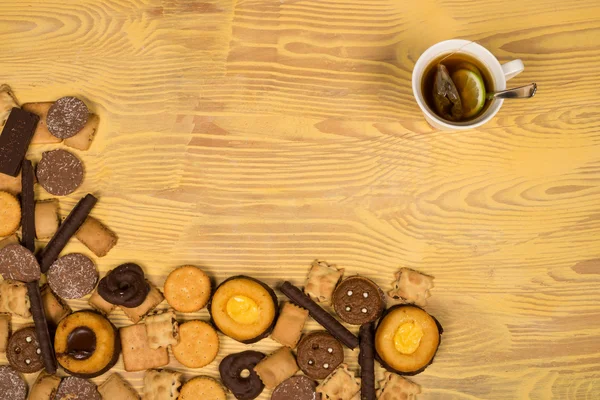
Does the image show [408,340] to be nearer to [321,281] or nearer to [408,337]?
[408,337]

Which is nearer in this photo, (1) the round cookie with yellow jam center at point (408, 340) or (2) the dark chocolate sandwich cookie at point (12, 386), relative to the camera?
(1) the round cookie with yellow jam center at point (408, 340)

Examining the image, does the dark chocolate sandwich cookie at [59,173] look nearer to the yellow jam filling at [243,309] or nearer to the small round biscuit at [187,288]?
the small round biscuit at [187,288]

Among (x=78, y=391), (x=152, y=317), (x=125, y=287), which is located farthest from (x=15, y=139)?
(x=78, y=391)

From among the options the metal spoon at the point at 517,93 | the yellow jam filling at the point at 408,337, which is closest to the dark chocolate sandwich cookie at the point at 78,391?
the yellow jam filling at the point at 408,337

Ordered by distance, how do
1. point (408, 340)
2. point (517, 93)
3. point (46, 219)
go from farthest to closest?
point (46, 219)
point (408, 340)
point (517, 93)

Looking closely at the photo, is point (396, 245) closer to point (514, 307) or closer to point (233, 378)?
point (514, 307)

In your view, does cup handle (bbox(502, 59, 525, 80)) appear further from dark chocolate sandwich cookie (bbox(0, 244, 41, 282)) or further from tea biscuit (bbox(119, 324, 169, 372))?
dark chocolate sandwich cookie (bbox(0, 244, 41, 282))
